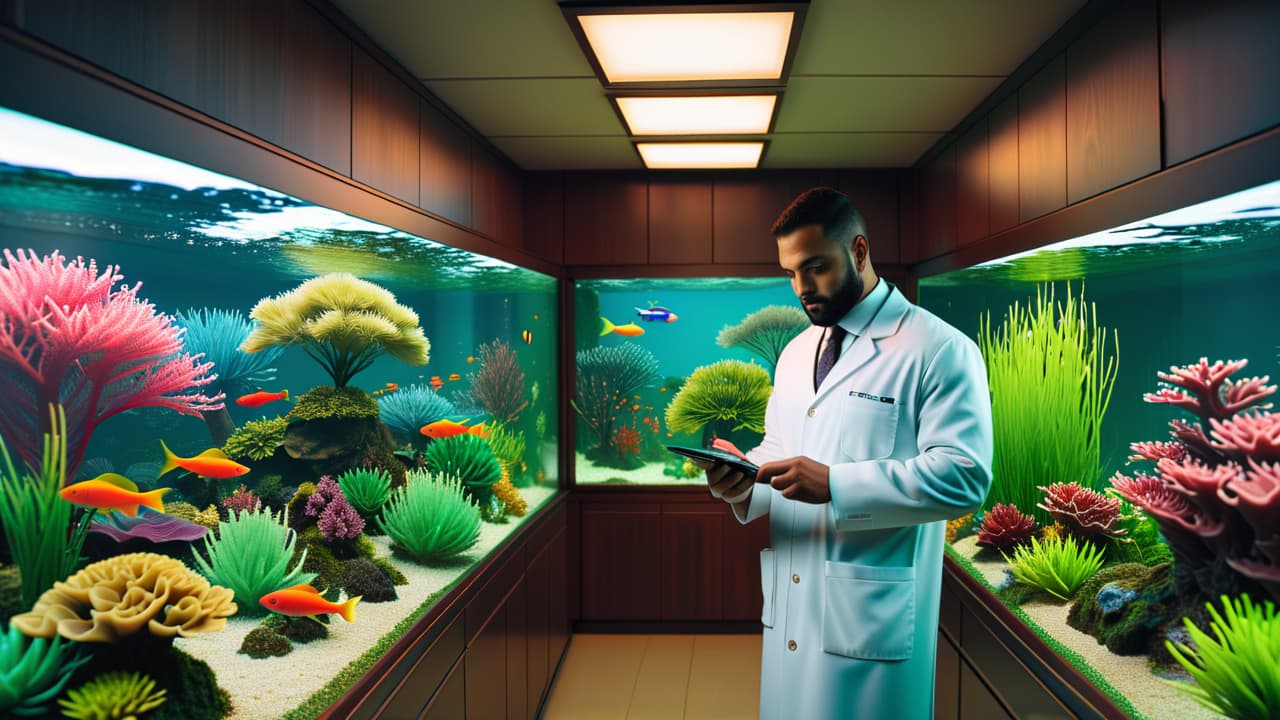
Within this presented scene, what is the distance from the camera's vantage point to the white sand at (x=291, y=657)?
1.36m

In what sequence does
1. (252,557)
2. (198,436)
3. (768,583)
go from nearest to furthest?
(198,436) → (252,557) → (768,583)

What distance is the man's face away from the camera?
5.63 feet

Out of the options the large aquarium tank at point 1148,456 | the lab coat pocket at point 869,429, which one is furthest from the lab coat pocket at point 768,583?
the large aquarium tank at point 1148,456

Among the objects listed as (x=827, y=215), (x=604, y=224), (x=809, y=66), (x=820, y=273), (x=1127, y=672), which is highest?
(x=809, y=66)

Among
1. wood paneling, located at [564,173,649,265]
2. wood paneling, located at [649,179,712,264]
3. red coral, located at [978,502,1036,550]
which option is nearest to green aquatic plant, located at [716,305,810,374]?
wood paneling, located at [649,179,712,264]

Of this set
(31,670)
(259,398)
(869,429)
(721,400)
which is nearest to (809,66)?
(869,429)

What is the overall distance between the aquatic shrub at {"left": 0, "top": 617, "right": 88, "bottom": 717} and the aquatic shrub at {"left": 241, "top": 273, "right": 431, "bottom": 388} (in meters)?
0.59

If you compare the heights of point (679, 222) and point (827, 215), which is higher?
point (679, 222)

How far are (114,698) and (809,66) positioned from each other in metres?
2.67

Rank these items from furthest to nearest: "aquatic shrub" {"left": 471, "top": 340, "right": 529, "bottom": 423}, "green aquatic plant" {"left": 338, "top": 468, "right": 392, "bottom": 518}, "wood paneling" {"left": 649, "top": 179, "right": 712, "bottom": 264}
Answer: "wood paneling" {"left": 649, "top": 179, "right": 712, "bottom": 264}, "aquatic shrub" {"left": 471, "top": 340, "right": 529, "bottom": 423}, "green aquatic plant" {"left": 338, "top": 468, "right": 392, "bottom": 518}

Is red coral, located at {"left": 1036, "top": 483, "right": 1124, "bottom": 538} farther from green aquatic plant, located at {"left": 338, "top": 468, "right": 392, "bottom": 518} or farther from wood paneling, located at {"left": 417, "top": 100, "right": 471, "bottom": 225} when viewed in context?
wood paneling, located at {"left": 417, "top": 100, "right": 471, "bottom": 225}

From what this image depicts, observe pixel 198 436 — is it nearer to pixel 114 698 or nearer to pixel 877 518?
pixel 114 698

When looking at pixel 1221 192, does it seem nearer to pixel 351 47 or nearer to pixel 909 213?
pixel 351 47

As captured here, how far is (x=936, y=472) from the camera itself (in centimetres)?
157
